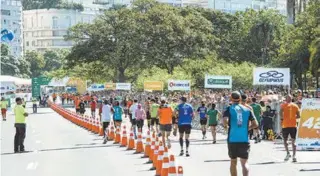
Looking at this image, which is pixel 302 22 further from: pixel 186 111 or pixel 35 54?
pixel 35 54

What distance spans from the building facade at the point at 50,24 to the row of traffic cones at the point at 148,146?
489 ft

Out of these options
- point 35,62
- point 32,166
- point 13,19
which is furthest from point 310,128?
point 13,19

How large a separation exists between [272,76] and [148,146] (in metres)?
12.6

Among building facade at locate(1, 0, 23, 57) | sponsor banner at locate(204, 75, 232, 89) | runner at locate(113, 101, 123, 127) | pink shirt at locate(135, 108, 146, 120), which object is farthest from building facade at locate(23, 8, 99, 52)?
pink shirt at locate(135, 108, 146, 120)

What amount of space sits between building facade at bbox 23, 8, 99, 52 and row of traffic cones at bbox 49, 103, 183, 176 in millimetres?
148969

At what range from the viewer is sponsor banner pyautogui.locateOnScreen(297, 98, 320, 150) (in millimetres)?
18609

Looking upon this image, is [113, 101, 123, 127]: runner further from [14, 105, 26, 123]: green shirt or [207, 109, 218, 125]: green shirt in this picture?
[14, 105, 26, 123]: green shirt

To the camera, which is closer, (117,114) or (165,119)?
(165,119)

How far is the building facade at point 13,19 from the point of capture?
6807 inches

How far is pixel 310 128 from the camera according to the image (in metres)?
18.7

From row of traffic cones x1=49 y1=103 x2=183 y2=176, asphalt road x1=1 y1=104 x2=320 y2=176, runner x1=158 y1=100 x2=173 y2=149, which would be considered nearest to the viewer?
row of traffic cones x1=49 y1=103 x2=183 y2=176

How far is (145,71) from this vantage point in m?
88.4

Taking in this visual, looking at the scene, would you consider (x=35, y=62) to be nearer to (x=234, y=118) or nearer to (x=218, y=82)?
(x=218, y=82)

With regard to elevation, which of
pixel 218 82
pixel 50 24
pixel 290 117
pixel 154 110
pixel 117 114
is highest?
pixel 50 24
